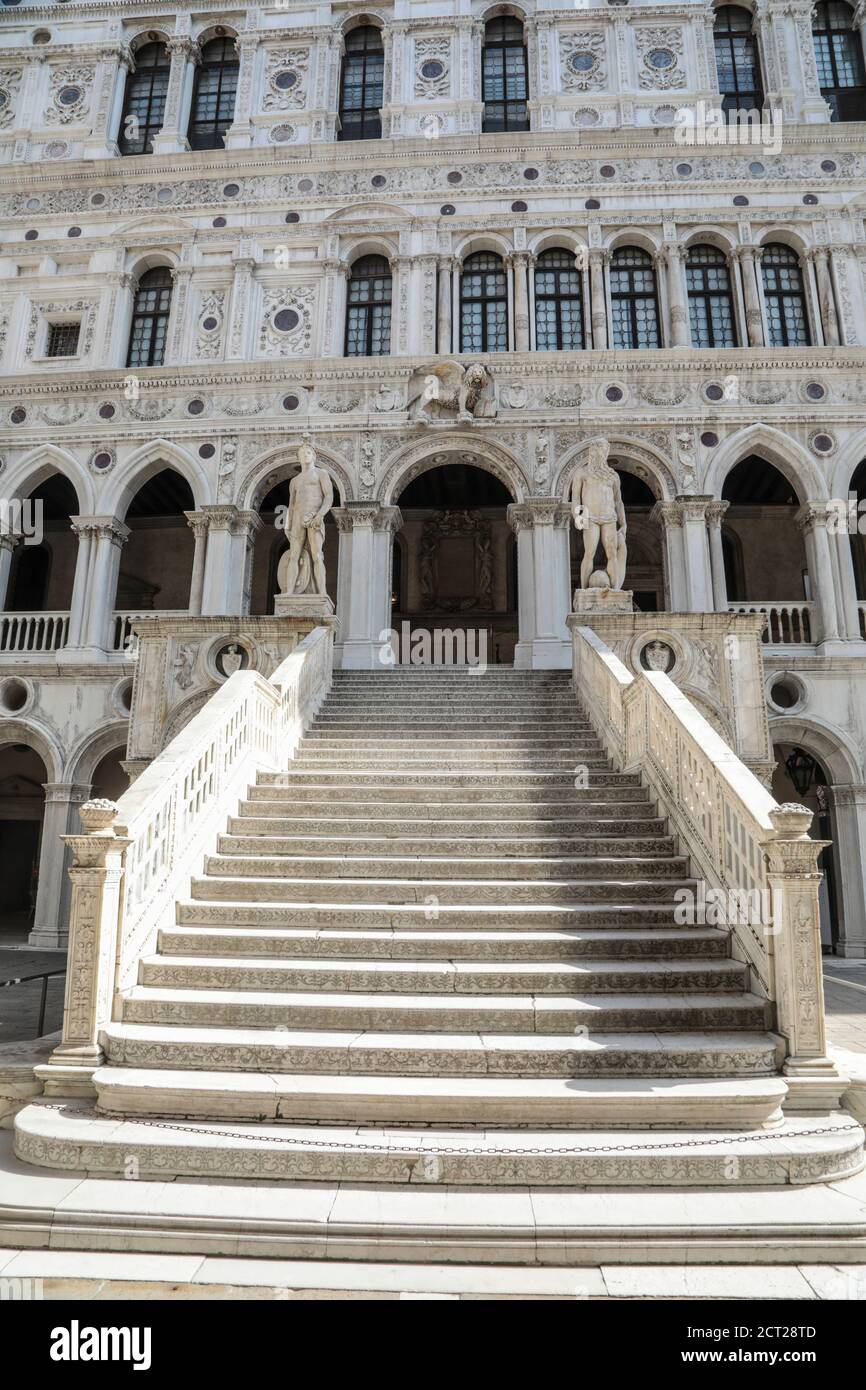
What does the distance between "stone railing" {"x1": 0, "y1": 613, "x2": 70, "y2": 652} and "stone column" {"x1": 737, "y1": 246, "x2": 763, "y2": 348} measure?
15116 mm

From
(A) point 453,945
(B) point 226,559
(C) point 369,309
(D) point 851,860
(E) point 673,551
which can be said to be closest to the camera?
(A) point 453,945

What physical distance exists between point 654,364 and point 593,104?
6638mm

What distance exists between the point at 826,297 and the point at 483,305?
7.04 meters

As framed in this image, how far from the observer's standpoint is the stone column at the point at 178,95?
20094 mm

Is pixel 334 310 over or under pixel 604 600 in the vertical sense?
over

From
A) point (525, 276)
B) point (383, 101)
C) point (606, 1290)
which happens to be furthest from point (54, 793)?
point (383, 101)

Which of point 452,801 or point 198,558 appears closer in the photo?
point 452,801

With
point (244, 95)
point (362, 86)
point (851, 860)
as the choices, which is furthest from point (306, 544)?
point (362, 86)

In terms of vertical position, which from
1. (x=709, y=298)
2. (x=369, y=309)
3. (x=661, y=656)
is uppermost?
(x=369, y=309)

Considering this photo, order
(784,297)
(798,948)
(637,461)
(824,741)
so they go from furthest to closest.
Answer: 1. (784,297)
2. (637,461)
3. (824,741)
4. (798,948)

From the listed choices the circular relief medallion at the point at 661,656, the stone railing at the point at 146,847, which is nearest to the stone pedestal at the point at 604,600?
the circular relief medallion at the point at 661,656

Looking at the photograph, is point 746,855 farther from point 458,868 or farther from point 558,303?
point 558,303

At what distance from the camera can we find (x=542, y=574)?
1708 cm

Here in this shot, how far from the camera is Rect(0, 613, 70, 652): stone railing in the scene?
1792 centimetres
